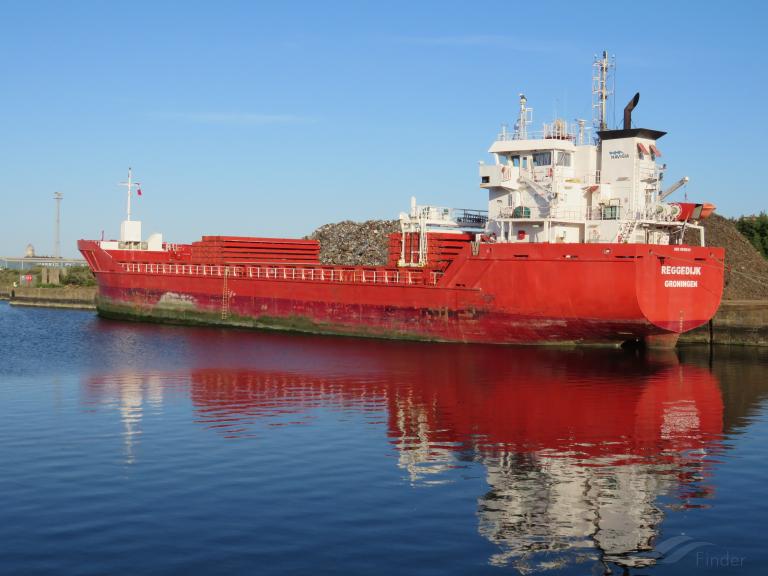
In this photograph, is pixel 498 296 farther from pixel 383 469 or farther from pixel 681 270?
pixel 383 469

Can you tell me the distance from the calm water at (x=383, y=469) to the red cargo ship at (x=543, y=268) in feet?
11.0

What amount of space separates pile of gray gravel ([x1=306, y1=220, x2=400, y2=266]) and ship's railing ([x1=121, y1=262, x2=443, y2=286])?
17.4 meters

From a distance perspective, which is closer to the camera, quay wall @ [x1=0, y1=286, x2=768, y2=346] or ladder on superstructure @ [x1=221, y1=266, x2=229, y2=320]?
quay wall @ [x1=0, y1=286, x2=768, y2=346]

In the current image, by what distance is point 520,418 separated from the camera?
55.1ft

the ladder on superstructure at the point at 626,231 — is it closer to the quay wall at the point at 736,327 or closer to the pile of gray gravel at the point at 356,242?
the quay wall at the point at 736,327

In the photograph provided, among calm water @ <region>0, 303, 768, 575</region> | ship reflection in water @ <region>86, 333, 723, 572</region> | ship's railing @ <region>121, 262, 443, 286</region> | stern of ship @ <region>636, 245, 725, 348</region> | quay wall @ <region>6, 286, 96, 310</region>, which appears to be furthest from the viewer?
quay wall @ <region>6, 286, 96, 310</region>

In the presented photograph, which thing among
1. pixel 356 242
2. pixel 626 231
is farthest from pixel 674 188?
pixel 356 242

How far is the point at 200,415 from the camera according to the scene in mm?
16938

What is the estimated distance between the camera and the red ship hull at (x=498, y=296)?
2630cm

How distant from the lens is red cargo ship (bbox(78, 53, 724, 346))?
2656cm

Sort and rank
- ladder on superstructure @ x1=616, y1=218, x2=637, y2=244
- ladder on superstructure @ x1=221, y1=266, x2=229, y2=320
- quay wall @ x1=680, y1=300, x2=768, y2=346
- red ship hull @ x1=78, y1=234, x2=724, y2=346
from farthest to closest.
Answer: ladder on superstructure @ x1=221, y1=266, x2=229, y2=320
quay wall @ x1=680, y1=300, x2=768, y2=346
ladder on superstructure @ x1=616, y1=218, x2=637, y2=244
red ship hull @ x1=78, y1=234, x2=724, y2=346

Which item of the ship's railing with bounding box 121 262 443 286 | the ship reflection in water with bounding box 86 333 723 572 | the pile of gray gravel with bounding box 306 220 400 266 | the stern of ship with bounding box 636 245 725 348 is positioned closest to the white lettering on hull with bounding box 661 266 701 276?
the stern of ship with bounding box 636 245 725 348

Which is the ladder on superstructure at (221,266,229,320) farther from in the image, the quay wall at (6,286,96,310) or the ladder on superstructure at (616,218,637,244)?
the quay wall at (6,286,96,310)

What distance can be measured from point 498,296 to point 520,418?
1220 cm
